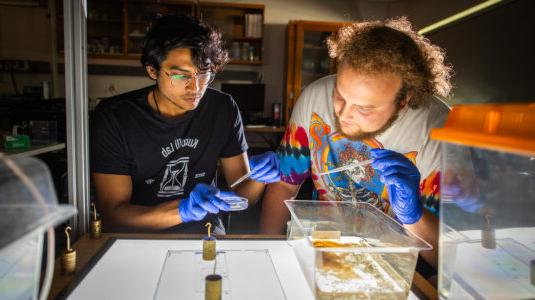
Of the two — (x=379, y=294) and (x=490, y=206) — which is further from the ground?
(x=490, y=206)

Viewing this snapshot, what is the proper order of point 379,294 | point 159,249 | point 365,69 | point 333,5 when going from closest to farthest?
1. point 379,294
2. point 159,249
3. point 365,69
4. point 333,5

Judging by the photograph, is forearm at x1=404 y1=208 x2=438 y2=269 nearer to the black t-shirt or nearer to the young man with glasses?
the young man with glasses

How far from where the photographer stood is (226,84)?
475 centimetres

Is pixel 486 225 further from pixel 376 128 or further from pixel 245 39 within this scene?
pixel 245 39

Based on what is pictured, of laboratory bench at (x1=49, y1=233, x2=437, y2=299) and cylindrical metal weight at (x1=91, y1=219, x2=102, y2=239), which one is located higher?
cylindrical metal weight at (x1=91, y1=219, x2=102, y2=239)

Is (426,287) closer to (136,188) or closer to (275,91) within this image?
(136,188)

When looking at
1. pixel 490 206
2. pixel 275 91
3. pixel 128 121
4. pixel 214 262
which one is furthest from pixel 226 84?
pixel 490 206

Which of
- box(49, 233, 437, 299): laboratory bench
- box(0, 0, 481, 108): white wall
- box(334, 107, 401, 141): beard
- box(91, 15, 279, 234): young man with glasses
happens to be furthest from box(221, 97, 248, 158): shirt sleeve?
box(0, 0, 481, 108): white wall

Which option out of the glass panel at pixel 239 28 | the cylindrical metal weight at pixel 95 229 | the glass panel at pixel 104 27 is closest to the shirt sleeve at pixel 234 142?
the cylindrical metal weight at pixel 95 229

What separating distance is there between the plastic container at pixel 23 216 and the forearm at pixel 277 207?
1.13 metres

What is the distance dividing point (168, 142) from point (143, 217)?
0.35 m

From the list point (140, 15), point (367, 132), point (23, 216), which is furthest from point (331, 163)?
point (140, 15)

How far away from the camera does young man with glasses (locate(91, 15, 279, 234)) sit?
57.6 inches

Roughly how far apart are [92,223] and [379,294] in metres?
0.86
